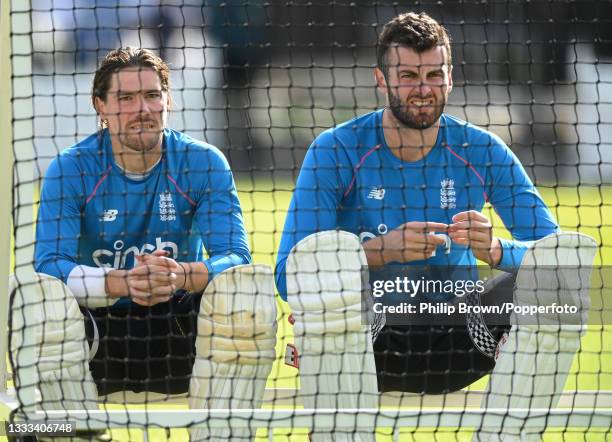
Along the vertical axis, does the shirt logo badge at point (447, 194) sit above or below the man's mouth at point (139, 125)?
below

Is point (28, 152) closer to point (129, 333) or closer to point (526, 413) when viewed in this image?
point (129, 333)

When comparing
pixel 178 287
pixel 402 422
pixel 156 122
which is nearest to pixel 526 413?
pixel 402 422

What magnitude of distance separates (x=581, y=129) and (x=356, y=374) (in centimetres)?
907

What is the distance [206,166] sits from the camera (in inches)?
137

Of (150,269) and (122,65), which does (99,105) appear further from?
(150,269)

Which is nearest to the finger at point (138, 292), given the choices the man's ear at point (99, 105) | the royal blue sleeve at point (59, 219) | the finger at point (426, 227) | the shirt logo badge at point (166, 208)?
the royal blue sleeve at point (59, 219)

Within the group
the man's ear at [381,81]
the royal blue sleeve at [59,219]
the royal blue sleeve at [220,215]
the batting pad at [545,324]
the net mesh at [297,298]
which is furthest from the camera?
the man's ear at [381,81]

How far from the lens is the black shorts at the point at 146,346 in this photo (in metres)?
3.34

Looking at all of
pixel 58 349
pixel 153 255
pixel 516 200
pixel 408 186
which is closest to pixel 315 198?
pixel 408 186

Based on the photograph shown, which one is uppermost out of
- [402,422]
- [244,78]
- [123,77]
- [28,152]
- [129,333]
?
[244,78]

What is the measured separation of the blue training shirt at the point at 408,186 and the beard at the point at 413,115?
11cm

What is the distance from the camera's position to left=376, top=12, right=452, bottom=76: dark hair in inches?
136

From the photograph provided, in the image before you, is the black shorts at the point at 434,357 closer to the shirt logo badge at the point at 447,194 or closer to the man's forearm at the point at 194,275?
the shirt logo badge at the point at 447,194

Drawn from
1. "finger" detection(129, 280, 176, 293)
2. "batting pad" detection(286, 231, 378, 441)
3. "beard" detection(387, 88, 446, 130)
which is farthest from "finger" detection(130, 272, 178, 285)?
"beard" detection(387, 88, 446, 130)
